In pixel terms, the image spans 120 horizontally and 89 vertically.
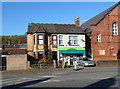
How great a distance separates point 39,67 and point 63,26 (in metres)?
13.2

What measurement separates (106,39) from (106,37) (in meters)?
0.38

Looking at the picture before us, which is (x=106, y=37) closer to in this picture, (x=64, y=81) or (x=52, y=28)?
(x=52, y=28)

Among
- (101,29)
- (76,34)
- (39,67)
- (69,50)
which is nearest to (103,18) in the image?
(101,29)

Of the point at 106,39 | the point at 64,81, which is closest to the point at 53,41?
the point at 106,39

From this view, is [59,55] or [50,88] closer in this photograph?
[50,88]

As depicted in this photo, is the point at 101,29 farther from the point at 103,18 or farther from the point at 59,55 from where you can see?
the point at 59,55

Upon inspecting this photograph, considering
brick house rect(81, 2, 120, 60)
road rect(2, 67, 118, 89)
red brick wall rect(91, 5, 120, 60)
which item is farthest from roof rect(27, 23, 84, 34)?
road rect(2, 67, 118, 89)

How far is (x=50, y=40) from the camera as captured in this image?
36062 mm

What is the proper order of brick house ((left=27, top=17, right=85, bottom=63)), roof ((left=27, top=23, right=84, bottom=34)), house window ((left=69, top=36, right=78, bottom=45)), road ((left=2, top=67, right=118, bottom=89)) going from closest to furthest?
road ((left=2, top=67, right=118, bottom=89))
brick house ((left=27, top=17, right=85, bottom=63))
roof ((left=27, top=23, right=84, bottom=34))
house window ((left=69, top=36, right=78, bottom=45))

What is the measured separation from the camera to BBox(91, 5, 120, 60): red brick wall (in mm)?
38094

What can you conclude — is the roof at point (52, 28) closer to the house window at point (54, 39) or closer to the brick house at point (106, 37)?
the house window at point (54, 39)

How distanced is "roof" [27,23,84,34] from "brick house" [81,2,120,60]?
2.94 meters

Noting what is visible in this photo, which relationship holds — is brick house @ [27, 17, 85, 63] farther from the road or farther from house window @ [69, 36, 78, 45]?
the road

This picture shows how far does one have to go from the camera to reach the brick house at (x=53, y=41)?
115 feet
